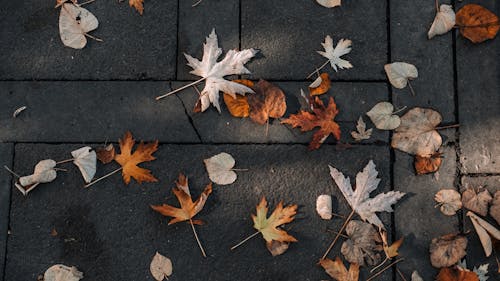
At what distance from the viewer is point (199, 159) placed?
9.70 feet

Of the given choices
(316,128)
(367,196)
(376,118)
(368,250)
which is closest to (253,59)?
(316,128)

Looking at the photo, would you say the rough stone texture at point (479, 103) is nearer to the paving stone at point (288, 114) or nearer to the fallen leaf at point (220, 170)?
the paving stone at point (288, 114)

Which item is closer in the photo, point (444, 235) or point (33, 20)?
point (444, 235)

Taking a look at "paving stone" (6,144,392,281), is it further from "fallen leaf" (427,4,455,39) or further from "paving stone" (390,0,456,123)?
"fallen leaf" (427,4,455,39)

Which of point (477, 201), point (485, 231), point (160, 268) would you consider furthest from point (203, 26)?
point (485, 231)

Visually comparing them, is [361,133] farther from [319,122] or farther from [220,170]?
[220,170]

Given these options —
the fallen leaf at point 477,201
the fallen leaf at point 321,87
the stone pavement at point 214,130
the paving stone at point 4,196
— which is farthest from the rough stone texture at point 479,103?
the paving stone at point 4,196

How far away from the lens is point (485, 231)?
283 cm

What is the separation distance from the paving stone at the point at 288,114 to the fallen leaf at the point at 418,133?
92 millimetres

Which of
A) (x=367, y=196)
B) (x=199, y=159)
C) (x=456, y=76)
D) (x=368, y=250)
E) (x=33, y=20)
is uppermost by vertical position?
(x=33, y=20)

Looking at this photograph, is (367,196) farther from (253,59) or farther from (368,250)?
(253,59)

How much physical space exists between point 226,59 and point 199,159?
525 mm

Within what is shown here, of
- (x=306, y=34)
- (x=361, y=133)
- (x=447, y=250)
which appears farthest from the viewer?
(x=306, y=34)

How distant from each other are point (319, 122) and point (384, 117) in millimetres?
326
